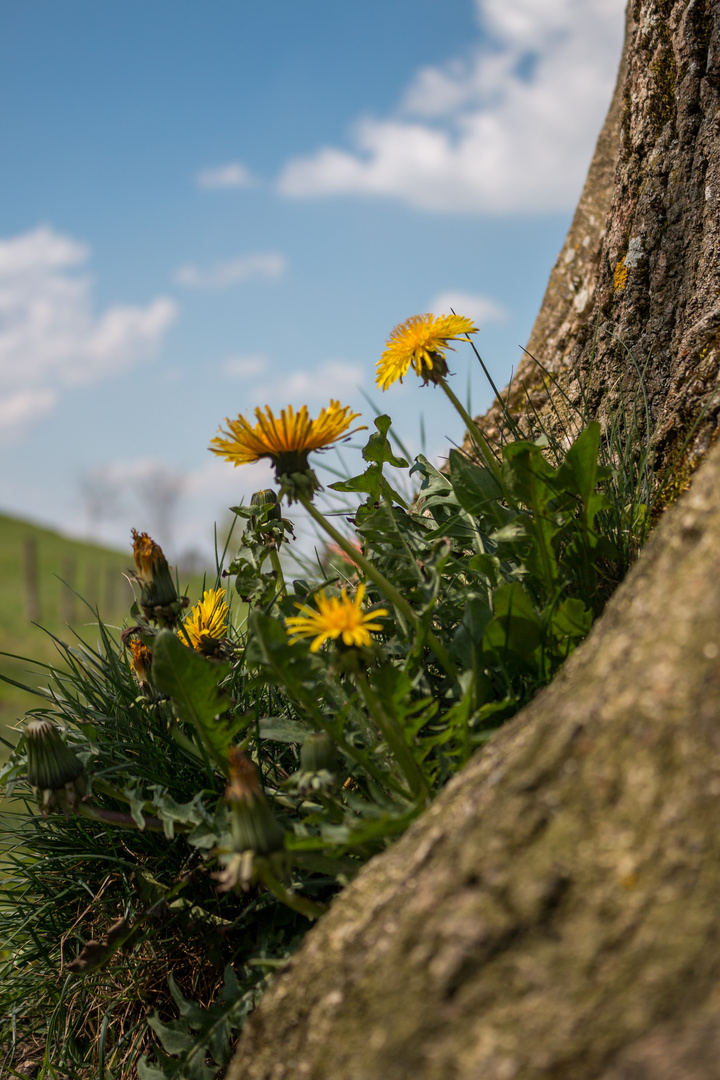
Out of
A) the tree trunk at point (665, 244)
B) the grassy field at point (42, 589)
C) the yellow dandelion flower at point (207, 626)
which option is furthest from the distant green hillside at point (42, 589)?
the tree trunk at point (665, 244)

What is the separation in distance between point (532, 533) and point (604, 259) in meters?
1.24

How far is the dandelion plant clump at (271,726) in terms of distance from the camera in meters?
1.52

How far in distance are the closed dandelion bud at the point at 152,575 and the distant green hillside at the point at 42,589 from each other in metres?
16.0

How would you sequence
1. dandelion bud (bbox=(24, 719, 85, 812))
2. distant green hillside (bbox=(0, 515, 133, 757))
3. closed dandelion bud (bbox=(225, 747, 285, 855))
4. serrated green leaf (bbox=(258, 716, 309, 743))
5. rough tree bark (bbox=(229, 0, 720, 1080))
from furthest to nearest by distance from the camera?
1. distant green hillside (bbox=(0, 515, 133, 757))
2. serrated green leaf (bbox=(258, 716, 309, 743))
3. dandelion bud (bbox=(24, 719, 85, 812))
4. closed dandelion bud (bbox=(225, 747, 285, 855))
5. rough tree bark (bbox=(229, 0, 720, 1080))

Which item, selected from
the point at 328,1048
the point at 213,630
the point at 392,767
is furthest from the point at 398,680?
the point at 213,630

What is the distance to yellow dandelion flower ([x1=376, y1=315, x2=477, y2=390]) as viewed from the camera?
1.85 metres

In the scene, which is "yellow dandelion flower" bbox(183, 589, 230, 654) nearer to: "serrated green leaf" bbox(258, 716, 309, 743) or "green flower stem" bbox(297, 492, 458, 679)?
"serrated green leaf" bbox(258, 716, 309, 743)

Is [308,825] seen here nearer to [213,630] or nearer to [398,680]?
[398,680]

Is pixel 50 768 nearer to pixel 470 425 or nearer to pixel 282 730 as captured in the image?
pixel 282 730

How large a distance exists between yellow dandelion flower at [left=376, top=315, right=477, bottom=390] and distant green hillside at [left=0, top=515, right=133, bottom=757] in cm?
1638

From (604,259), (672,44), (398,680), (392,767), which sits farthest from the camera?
(604,259)

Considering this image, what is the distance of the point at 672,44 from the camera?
2375 mm

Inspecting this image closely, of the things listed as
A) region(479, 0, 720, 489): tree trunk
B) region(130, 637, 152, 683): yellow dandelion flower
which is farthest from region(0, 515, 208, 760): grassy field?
region(479, 0, 720, 489): tree trunk

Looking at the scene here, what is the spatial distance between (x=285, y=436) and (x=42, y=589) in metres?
32.6
